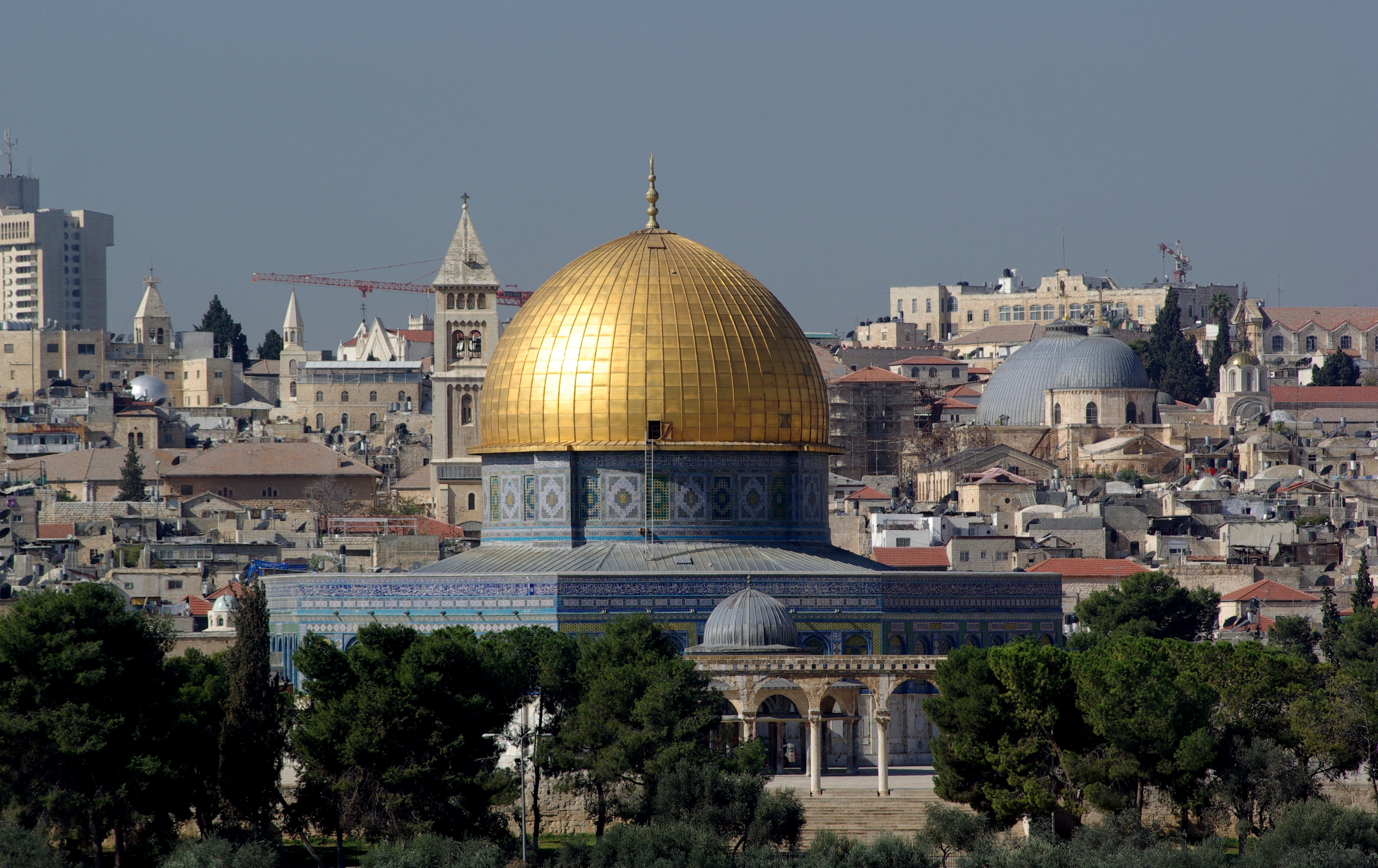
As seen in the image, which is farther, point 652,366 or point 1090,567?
point 1090,567

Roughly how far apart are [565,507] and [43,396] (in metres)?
62.6

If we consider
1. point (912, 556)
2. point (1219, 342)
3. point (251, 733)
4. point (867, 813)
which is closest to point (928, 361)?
point (1219, 342)

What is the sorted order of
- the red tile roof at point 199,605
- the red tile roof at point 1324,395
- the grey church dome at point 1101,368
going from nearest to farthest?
the red tile roof at point 199,605 → the grey church dome at point 1101,368 → the red tile roof at point 1324,395

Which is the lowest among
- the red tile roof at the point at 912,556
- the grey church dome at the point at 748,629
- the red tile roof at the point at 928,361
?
the grey church dome at the point at 748,629

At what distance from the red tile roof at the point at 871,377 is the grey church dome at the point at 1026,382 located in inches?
145

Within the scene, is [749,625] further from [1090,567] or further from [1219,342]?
[1219,342]

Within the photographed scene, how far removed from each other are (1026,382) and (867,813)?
60771mm

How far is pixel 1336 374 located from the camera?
102 m

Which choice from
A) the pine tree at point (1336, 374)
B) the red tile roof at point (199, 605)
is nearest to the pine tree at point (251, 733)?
the red tile roof at point (199, 605)

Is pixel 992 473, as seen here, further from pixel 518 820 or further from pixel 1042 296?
pixel 1042 296

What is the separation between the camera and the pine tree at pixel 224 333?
11181cm

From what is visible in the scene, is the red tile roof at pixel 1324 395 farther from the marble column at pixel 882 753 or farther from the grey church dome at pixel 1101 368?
the marble column at pixel 882 753

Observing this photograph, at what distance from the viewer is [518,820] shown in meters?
30.8

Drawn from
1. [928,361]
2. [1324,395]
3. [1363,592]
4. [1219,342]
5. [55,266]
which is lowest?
[1363,592]
